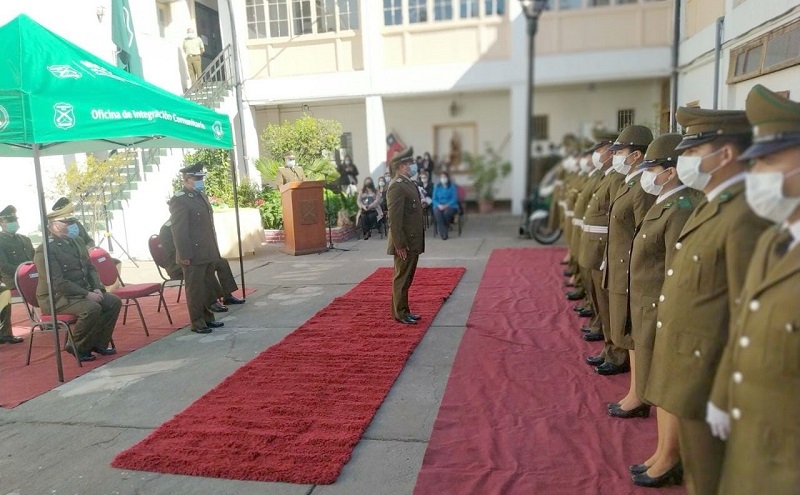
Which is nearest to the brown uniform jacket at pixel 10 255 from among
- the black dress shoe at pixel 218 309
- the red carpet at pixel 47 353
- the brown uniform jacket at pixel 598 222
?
the red carpet at pixel 47 353

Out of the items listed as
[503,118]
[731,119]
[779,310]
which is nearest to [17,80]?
[503,118]

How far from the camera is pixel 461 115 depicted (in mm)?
5945

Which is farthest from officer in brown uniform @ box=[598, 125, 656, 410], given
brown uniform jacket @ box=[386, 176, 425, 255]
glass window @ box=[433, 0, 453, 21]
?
glass window @ box=[433, 0, 453, 21]

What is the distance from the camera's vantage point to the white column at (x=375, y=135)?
11.2 metres

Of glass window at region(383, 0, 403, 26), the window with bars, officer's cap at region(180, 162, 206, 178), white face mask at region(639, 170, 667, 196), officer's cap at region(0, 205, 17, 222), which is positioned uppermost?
glass window at region(383, 0, 403, 26)

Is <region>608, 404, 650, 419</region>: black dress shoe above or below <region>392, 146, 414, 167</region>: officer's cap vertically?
below

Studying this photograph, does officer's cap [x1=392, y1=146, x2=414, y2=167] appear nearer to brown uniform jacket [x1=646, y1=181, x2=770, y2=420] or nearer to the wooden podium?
brown uniform jacket [x1=646, y1=181, x2=770, y2=420]

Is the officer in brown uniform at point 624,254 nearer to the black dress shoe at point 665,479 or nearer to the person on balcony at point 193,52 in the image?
the black dress shoe at point 665,479

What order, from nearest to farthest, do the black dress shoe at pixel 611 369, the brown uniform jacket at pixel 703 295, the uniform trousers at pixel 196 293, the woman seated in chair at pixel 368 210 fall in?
the brown uniform jacket at pixel 703 295
the black dress shoe at pixel 611 369
the uniform trousers at pixel 196 293
the woman seated in chair at pixel 368 210

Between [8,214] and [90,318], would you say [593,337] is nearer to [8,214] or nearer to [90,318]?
[90,318]

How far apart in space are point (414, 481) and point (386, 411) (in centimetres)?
84

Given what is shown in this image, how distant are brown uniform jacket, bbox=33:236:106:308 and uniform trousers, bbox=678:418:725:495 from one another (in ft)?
15.5

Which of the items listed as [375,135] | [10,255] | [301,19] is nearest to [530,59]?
[10,255]

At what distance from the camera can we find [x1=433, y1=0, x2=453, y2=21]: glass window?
270 inches
